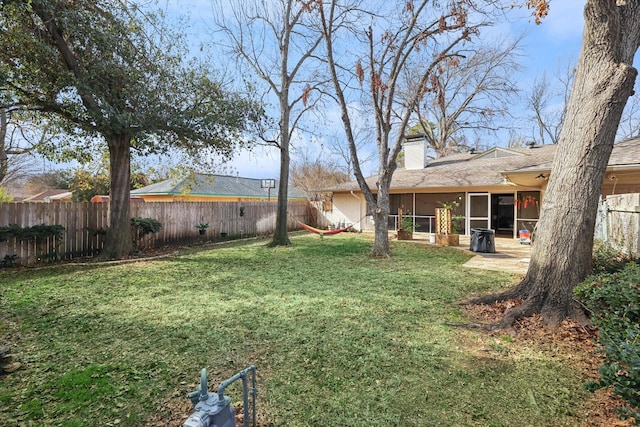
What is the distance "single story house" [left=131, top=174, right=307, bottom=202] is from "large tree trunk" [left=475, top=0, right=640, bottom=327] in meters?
11.3

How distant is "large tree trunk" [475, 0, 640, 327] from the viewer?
3.24 metres

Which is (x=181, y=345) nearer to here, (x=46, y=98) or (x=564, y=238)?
(x=564, y=238)

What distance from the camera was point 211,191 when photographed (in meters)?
19.2

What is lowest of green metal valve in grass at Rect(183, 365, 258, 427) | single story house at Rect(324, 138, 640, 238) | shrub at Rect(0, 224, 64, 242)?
green metal valve in grass at Rect(183, 365, 258, 427)

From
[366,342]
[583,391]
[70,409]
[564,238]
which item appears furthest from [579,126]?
[70,409]

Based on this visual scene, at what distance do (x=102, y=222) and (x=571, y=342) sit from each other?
919 centimetres

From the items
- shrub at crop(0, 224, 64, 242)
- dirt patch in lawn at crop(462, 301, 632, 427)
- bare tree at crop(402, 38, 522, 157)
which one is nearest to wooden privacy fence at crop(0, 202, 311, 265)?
shrub at crop(0, 224, 64, 242)

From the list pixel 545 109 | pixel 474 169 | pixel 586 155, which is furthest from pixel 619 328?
pixel 545 109

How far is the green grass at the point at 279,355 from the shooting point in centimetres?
197

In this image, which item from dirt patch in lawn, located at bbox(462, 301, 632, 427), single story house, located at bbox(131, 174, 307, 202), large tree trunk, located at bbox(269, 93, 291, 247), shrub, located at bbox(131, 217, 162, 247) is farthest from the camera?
single story house, located at bbox(131, 174, 307, 202)

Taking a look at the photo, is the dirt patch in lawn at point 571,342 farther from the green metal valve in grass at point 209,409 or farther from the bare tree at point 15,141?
the bare tree at point 15,141

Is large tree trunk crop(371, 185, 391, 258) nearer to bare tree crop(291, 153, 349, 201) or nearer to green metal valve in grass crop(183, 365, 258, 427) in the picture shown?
green metal valve in grass crop(183, 365, 258, 427)

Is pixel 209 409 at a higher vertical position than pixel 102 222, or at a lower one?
lower

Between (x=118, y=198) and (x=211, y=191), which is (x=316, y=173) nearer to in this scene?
(x=211, y=191)
